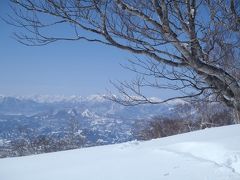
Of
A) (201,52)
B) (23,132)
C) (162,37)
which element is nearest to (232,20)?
(201,52)

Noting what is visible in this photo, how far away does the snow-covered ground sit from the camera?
2.68m

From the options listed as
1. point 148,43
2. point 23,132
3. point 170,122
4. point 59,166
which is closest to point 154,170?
point 59,166

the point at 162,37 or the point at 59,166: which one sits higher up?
the point at 162,37

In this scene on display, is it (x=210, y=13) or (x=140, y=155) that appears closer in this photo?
(x=140, y=155)

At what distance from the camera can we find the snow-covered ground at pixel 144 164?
2.68 meters

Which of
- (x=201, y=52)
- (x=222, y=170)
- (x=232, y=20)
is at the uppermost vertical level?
(x=232, y=20)

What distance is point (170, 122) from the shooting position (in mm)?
32312

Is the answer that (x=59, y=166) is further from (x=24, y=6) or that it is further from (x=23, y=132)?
(x=23, y=132)

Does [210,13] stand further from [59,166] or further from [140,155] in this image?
[59,166]

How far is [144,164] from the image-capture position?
3146mm

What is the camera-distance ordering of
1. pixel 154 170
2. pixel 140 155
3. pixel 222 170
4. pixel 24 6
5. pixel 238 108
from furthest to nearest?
pixel 238 108 < pixel 24 6 < pixel 140 155 < pixel 154 170 < pixel 222 170

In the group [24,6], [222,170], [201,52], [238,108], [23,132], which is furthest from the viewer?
[23,132]

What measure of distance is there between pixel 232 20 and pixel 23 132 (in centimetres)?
3465

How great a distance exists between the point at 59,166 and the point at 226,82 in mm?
2874
